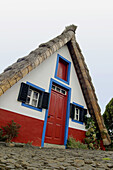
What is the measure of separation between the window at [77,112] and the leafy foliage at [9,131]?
305 centimetres

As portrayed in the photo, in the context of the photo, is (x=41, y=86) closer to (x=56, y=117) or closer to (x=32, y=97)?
(x=32, y=97)

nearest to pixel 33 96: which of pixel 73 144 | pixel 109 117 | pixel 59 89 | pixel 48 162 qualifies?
pixel 59 89

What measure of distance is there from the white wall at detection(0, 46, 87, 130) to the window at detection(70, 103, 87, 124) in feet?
0.70

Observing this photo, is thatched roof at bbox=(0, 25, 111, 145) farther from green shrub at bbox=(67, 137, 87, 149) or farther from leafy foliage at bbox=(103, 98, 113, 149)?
leafy foliage at bbox=(103, 98, 113, 149)

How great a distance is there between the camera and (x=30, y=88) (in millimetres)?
6004

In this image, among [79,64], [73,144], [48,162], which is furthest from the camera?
[79,64]

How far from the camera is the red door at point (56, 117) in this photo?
636cm

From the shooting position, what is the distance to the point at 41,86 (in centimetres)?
626

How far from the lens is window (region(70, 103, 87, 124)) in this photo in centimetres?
730

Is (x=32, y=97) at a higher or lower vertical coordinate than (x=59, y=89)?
lower

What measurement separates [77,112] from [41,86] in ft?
9.24

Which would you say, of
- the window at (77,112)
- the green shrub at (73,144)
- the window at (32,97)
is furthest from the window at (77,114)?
the window at (32,97)

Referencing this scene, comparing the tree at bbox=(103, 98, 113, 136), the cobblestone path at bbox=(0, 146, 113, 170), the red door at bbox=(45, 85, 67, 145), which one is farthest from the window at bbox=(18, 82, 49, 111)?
the tree at bbox=(103, 98, 113, 136)

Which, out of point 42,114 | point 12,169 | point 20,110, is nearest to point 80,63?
point 42,114
